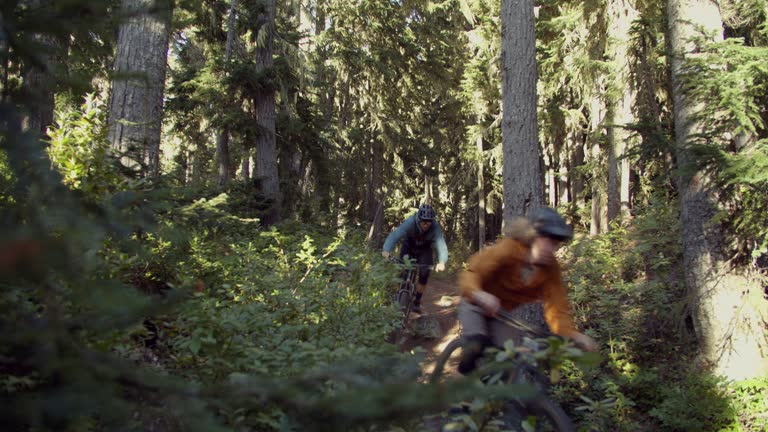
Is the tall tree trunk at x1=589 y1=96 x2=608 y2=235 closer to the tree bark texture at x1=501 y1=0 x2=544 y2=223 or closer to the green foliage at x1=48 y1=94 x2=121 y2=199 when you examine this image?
the tree bark texture at x1=501 y1=0 x2=544 y2=223

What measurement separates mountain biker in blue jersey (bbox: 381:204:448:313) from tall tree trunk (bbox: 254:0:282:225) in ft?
19.7

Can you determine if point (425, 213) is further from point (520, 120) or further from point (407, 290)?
point (520, 120)

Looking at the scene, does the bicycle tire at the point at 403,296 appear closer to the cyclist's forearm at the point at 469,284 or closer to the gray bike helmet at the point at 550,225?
the cyclist's forearm at the point at 469,284

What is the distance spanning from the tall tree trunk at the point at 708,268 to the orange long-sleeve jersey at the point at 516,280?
12.0ft

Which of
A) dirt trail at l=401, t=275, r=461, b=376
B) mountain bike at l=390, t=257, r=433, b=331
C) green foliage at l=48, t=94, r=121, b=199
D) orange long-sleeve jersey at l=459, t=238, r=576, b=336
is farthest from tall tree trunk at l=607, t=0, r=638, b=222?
green foliage at l=48, t=94, r=121, b=199

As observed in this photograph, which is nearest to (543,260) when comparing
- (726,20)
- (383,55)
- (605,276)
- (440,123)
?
(726,20)

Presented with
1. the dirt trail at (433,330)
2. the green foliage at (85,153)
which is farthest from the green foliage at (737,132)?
the green foliage at (85,153)

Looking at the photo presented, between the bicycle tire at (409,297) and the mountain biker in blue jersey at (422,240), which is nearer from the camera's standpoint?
the mountain biker in blue jersey at (422,240)

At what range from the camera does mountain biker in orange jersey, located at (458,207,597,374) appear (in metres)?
4.01

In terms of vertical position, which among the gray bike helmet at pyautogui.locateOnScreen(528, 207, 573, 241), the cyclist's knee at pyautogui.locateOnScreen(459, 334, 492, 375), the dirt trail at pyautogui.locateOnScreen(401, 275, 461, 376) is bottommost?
the dirt trail at pyautogui.locateOnScreen(401, 275, 461, 376)

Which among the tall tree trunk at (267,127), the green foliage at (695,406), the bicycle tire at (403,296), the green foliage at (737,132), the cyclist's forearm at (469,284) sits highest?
the tall tree trunk at (267,127)

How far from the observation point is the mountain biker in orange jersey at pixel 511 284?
4.01 meters

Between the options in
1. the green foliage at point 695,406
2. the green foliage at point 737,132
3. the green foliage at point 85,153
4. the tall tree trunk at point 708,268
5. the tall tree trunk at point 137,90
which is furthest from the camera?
the tall tree trunk at point 137,90

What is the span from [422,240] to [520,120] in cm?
264
